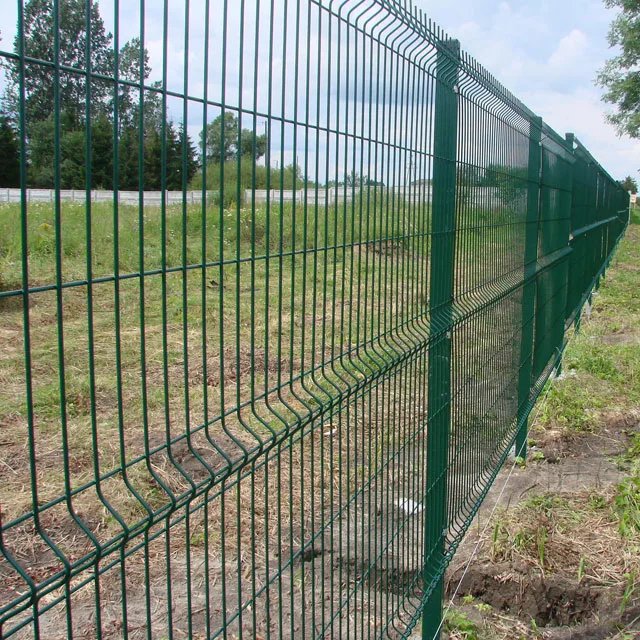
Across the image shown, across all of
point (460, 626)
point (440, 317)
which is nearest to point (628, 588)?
point (460, 626)

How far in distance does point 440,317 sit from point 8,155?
7.87 feet

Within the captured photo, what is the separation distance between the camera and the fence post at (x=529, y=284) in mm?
5809

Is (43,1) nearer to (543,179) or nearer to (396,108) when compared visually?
(396,108)

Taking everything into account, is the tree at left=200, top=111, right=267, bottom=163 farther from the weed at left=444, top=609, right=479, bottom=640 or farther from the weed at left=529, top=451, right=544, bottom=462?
the weed at left=529, top=451, right=544, bottom=462

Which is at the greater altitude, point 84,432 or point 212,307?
point 212,307

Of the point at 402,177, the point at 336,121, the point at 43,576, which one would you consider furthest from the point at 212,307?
the point at 336,121

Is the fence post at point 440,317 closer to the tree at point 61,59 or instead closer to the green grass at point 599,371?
the tree at point 61,59

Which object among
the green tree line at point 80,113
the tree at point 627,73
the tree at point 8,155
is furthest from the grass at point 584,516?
the tree at point 627,73

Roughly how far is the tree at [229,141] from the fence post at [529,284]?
13.7 ft

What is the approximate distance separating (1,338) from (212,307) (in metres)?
2.38

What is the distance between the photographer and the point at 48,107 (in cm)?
128

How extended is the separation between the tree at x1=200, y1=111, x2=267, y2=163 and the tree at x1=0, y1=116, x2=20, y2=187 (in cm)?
45

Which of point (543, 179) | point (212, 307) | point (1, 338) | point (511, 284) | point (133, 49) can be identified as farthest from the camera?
point (212, 307)

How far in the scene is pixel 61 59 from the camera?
1.31m
